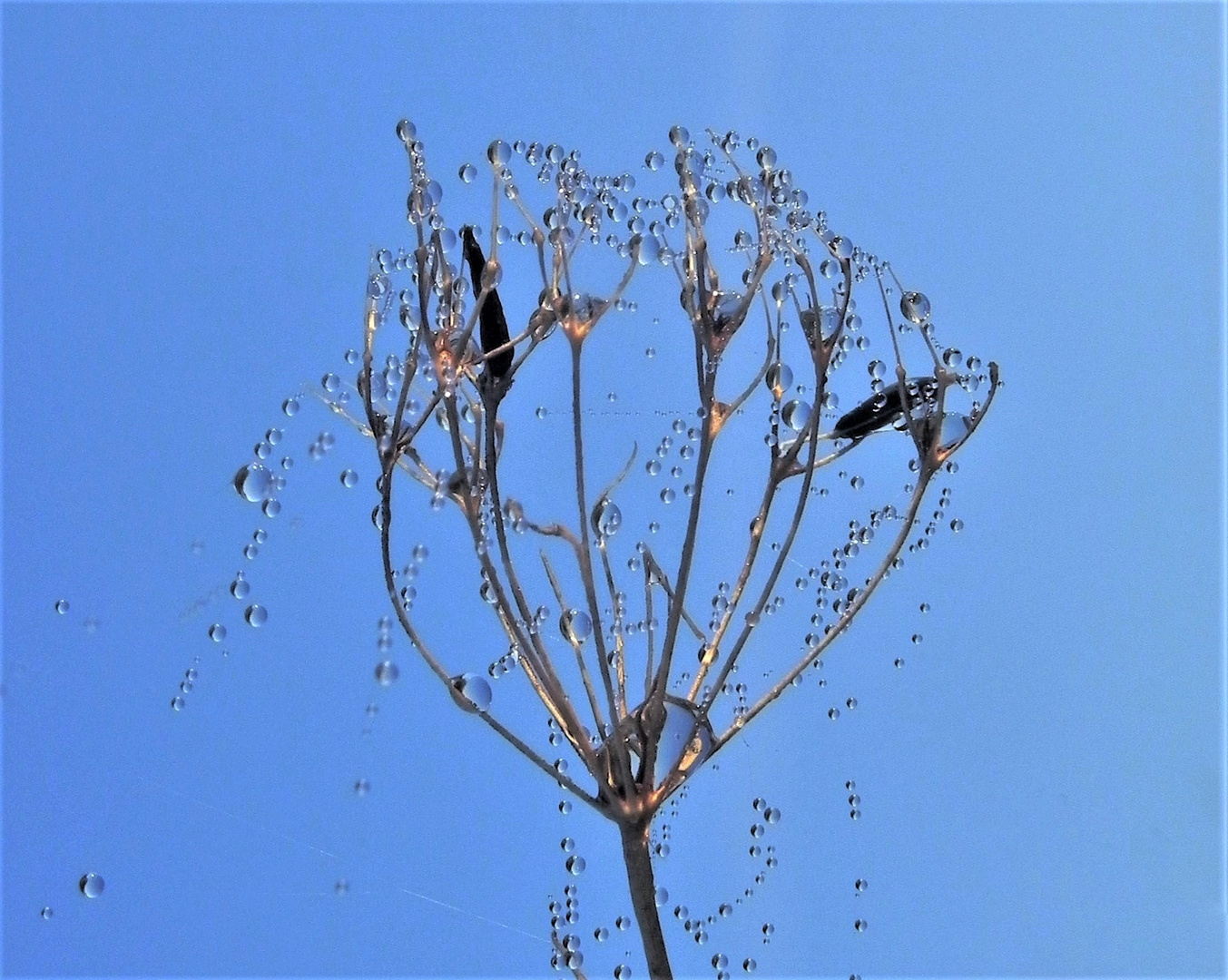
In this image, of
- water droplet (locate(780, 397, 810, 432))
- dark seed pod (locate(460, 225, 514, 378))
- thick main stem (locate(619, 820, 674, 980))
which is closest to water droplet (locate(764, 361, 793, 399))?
water droplet (locate(780, 397, 810, 432))

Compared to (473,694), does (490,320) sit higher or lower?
higher

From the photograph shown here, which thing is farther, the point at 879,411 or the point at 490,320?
the point at 879,411

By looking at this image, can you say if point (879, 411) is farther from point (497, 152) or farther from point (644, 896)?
point (644, 896)

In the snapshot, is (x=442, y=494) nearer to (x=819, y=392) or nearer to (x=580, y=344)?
(x=580, y=344)

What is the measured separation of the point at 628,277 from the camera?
3.52 m

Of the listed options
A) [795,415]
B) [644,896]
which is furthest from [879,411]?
[644,896]

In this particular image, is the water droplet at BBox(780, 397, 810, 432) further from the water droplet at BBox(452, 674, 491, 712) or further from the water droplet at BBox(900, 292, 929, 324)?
the water droplet at BBox(452, 674, 491, 712)

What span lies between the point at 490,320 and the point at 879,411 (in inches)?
52.6

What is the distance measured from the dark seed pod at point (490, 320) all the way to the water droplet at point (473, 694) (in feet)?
3.02

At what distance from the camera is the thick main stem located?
10.4 ft

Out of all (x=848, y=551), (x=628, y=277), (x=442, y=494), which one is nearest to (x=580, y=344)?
(x=628, y=277)

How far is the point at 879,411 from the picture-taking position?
148 inches

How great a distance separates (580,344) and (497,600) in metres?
0.80

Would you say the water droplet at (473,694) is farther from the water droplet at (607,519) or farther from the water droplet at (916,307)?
the water droplet at (916,307)
